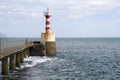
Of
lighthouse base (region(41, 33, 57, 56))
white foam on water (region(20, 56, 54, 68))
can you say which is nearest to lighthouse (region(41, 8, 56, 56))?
lighthouse base (region(41, 33, 57, 56))

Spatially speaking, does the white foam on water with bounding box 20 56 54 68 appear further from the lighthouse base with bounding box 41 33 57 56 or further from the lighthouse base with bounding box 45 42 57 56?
the lighthouse base with bounding box 41 33 57 56

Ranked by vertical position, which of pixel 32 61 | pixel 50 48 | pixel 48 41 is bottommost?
pixel 32 61

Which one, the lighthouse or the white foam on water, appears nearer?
the white foam on water

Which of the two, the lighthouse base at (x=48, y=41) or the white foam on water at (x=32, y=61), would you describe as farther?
the lighthouse base at (x=48, y=41)

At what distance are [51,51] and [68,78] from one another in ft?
70.2

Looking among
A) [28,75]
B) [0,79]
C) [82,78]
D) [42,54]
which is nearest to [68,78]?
[82,78]

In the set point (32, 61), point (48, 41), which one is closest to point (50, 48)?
point (48, 41)

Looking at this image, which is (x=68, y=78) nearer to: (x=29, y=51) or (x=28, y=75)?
(x=28, y=75)

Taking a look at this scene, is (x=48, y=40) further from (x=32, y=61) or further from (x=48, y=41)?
(x=32, y=61)

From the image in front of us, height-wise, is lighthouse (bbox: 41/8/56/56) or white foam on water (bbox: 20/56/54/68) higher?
lighthouse (bbox: 41/8/56/56)

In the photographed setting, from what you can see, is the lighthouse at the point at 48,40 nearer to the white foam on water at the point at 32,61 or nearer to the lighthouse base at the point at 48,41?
the lighthouse base at the point at 48,41

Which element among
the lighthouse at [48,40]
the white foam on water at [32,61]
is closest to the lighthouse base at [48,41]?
the lighthouse at [48,40]

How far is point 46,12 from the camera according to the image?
5138 centimetres

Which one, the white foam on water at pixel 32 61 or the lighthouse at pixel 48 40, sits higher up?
the lighthouse at pixel 48 40
